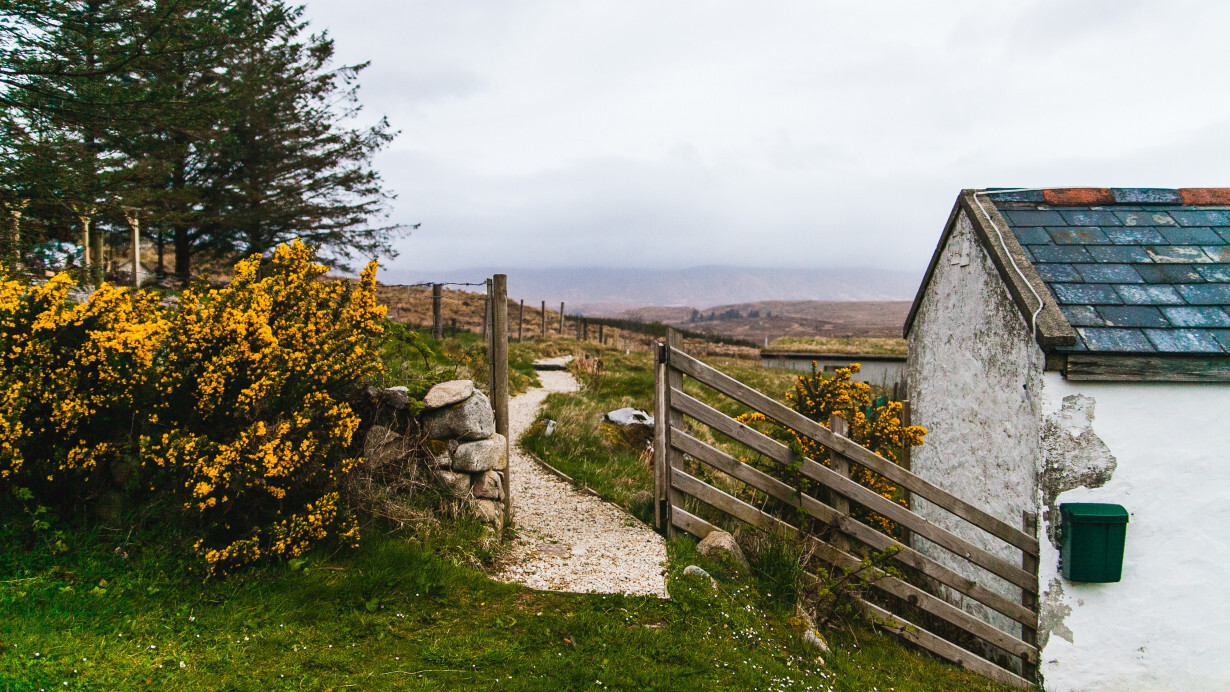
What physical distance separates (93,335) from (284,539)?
1944 mm

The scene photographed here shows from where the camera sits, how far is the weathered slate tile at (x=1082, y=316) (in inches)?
208

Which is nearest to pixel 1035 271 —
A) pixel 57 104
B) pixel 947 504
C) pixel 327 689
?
pixel 947 504

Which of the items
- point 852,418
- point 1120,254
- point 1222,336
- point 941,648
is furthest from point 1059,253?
point 941,648

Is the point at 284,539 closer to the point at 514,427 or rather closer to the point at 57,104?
the point at 514,427

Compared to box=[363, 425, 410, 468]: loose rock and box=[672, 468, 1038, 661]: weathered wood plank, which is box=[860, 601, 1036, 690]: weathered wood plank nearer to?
box=[672, 468, 1038, 661]: weathered wood plank

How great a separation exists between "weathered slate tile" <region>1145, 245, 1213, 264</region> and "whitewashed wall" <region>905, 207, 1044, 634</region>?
1454 mm

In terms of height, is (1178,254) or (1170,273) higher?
(1178,254)

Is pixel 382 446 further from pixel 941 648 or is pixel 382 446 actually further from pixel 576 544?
pixel 941 648

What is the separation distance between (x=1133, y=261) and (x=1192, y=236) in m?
0.88

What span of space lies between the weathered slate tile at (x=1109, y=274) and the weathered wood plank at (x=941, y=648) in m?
3.40

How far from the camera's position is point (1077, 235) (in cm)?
623

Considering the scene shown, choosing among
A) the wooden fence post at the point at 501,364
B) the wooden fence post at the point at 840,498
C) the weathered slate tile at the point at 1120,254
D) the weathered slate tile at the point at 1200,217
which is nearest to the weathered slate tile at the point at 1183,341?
the weathered slate tile at the point at 1120,254

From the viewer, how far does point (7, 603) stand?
12.6ft

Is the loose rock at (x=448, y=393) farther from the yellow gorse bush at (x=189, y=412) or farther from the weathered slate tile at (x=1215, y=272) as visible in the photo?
the weathered slate tile at (x=1215, y=272)
